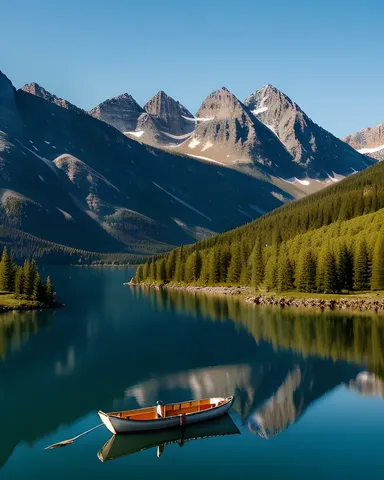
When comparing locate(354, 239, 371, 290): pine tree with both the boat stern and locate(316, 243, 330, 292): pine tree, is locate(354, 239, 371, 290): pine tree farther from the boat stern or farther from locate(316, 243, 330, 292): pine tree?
the boat stern

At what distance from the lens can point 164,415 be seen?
175 feet

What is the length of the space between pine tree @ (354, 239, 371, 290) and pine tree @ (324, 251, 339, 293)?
546 cm

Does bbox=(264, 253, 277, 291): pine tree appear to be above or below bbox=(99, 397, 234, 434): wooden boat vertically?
above

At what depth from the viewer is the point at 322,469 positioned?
150 feet

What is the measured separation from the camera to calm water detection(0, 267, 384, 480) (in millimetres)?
46875

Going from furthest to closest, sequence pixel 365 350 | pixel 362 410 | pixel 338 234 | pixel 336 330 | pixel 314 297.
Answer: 1. pixel 338 234
2. pixel 314 297
3. pixel 336 330
4. pixel 365 350
5. pixel 362 410

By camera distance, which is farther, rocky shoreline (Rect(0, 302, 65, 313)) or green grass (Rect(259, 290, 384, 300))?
green grass (Rect(259, 290, 384, 300))

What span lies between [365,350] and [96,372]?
142 feet

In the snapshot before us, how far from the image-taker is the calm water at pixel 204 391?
46875 mm

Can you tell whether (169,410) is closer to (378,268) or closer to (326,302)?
(326,302)

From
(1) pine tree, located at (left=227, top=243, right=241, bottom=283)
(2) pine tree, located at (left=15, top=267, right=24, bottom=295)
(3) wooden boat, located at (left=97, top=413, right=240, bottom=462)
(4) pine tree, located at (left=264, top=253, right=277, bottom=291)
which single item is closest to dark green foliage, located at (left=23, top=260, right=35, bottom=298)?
(2) pine tree, located at (left=15, top=267, right=24, bottom=295)

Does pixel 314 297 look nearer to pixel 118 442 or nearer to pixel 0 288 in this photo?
pixel 0 288

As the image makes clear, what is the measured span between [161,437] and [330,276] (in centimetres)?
10507

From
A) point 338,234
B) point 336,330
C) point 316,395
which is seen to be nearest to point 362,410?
point 316,395
